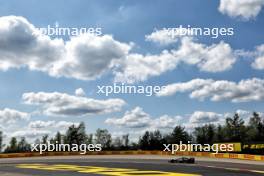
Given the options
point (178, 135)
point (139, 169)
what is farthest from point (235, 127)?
point (139, 169)

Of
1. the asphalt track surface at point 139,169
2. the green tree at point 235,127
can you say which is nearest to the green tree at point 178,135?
the green tree at point 235,127

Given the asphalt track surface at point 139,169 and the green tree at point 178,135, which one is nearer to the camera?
the asphalt track surface at point 139,169

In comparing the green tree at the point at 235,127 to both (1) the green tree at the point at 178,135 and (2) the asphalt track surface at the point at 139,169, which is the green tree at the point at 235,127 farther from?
(2) the asphalt track surface at the point at 139,169

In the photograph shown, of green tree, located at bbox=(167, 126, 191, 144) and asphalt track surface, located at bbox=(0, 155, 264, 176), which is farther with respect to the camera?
green tree, located at bbox=(167, 126, 191, 144)

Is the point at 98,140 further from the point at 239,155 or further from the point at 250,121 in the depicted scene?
the point at 239,155

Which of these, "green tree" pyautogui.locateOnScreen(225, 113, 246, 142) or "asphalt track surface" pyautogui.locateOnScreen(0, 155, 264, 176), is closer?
"asphalt track surface" pyautogui.locateOnScreen(0, 155, 264, 176)

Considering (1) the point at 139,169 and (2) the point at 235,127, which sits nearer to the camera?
(1) the point at 139,169

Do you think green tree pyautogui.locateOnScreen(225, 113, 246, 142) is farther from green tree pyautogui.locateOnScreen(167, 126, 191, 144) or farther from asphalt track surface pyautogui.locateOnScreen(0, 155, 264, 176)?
asphalt track surface pyautogui.locateOnScreen(0, 155, 264, 176)

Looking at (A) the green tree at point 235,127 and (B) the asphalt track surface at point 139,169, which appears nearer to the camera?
(B) the asphalt track surface at point 139,169

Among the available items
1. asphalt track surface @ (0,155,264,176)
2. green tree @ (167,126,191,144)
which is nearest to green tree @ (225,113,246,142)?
green tree @ (167,126,191,144)

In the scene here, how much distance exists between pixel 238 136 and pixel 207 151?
81765 millimetres

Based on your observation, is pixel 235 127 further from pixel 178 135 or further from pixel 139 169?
pixel 139 169

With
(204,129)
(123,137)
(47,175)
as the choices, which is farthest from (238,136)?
(47,175)

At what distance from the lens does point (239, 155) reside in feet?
194
